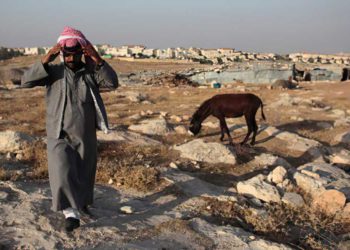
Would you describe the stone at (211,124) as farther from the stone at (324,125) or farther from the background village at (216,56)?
the background village at (216,56)

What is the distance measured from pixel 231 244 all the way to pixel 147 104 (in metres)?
11.6

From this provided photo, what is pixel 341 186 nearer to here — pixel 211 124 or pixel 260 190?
pixel 260 190

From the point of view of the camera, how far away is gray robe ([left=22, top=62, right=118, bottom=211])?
383cm

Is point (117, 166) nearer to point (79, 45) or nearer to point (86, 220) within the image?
point (86, 220)

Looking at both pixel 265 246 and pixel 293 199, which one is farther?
pixel 293 199

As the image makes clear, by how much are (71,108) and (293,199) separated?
3.13 meters

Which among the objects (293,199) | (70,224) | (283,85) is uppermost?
(70,224)

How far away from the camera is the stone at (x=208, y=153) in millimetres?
7203

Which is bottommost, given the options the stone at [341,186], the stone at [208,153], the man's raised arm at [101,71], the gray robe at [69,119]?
the stone at [341,186]

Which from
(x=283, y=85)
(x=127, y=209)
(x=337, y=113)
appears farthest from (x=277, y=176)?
(x=283, y=85)

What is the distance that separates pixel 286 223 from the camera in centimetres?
494

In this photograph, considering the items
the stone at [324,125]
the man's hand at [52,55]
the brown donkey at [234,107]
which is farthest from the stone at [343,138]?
the man's hand at [52,55]

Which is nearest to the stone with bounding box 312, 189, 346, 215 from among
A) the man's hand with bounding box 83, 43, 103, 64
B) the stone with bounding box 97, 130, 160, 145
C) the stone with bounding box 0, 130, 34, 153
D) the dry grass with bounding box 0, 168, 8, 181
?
the man's hand with bounding box 83, 43, 103, 64

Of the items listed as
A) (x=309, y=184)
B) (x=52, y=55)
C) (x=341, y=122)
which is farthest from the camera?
(x=341, y=122)
